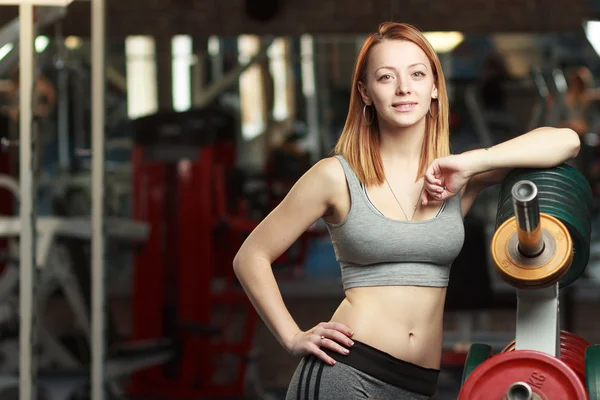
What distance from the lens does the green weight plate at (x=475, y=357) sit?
5.13 ft

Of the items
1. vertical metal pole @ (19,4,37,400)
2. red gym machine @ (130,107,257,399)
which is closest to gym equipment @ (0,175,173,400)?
red gym machine @ (130,107,257,399)

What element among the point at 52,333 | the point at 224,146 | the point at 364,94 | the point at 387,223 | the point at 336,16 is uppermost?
the point at 336,16

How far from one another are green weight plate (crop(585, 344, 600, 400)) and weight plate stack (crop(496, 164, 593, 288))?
0.42 feet

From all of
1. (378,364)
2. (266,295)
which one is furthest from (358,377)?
(266,295)

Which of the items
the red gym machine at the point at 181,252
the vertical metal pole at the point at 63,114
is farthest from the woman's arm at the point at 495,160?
the red gym machine at the point at 181,252

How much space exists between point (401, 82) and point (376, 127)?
0.12 m

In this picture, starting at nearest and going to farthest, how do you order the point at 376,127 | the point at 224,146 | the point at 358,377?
1. the point at 358,377
2. the point at 376,127
3. the point at 224,146

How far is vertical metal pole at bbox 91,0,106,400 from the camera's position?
296 cm

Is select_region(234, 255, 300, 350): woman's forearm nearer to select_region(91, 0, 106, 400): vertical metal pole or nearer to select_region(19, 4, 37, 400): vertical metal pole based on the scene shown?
select_region(19, 4, 37, 400): vertical metal pole

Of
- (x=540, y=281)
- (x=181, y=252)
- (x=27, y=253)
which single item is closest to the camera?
(x=540, y=281)

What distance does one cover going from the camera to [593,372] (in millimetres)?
1431

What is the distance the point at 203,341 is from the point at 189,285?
289 mm

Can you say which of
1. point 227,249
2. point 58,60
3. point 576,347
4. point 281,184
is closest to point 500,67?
point 281,184

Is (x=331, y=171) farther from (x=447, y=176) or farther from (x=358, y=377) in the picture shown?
(x=358, y=377)
